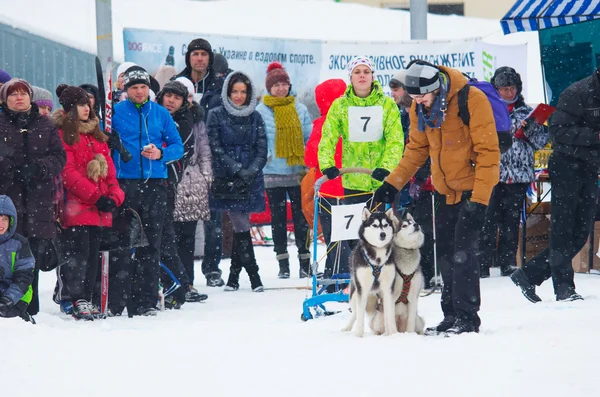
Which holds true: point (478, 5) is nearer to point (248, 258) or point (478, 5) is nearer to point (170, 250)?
point (248, 258)

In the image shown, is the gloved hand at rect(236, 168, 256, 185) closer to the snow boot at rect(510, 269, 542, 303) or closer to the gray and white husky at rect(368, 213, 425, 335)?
the snow boot at rect(510, 269, 542, 303)

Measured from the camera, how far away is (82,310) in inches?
288

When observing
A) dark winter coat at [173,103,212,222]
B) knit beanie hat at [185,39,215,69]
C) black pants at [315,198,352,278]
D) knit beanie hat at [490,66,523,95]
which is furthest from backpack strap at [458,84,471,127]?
knit beanie hat at [185,39,215,69]

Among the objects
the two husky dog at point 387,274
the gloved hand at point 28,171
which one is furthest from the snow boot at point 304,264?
the two husky dog at point 387,274

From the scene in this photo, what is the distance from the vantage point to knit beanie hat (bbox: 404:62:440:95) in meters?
5.75

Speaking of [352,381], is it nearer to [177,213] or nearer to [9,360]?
[9,360]

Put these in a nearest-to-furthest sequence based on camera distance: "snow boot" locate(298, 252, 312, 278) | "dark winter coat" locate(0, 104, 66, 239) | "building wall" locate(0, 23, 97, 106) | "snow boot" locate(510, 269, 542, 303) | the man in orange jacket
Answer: the man in orange jacket
"dark winter coat" locate(0, 104, 66, 239)
"snow boot" locate(510, 269, 542, 303)
"snow boot" locate(298, 252, 312, 278)
"building wall" locate(0, 23, 97, 106)

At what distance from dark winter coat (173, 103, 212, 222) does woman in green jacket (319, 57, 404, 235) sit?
1521mm

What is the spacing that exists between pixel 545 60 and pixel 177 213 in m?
4.48

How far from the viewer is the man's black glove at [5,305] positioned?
623cm

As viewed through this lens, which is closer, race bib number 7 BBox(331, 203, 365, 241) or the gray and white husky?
the gray and white husky

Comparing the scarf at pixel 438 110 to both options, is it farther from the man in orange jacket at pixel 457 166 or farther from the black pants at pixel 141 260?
the black pants at pixel 141 260

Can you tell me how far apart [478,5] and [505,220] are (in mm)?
18320

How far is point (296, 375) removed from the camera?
4734 millimetres
